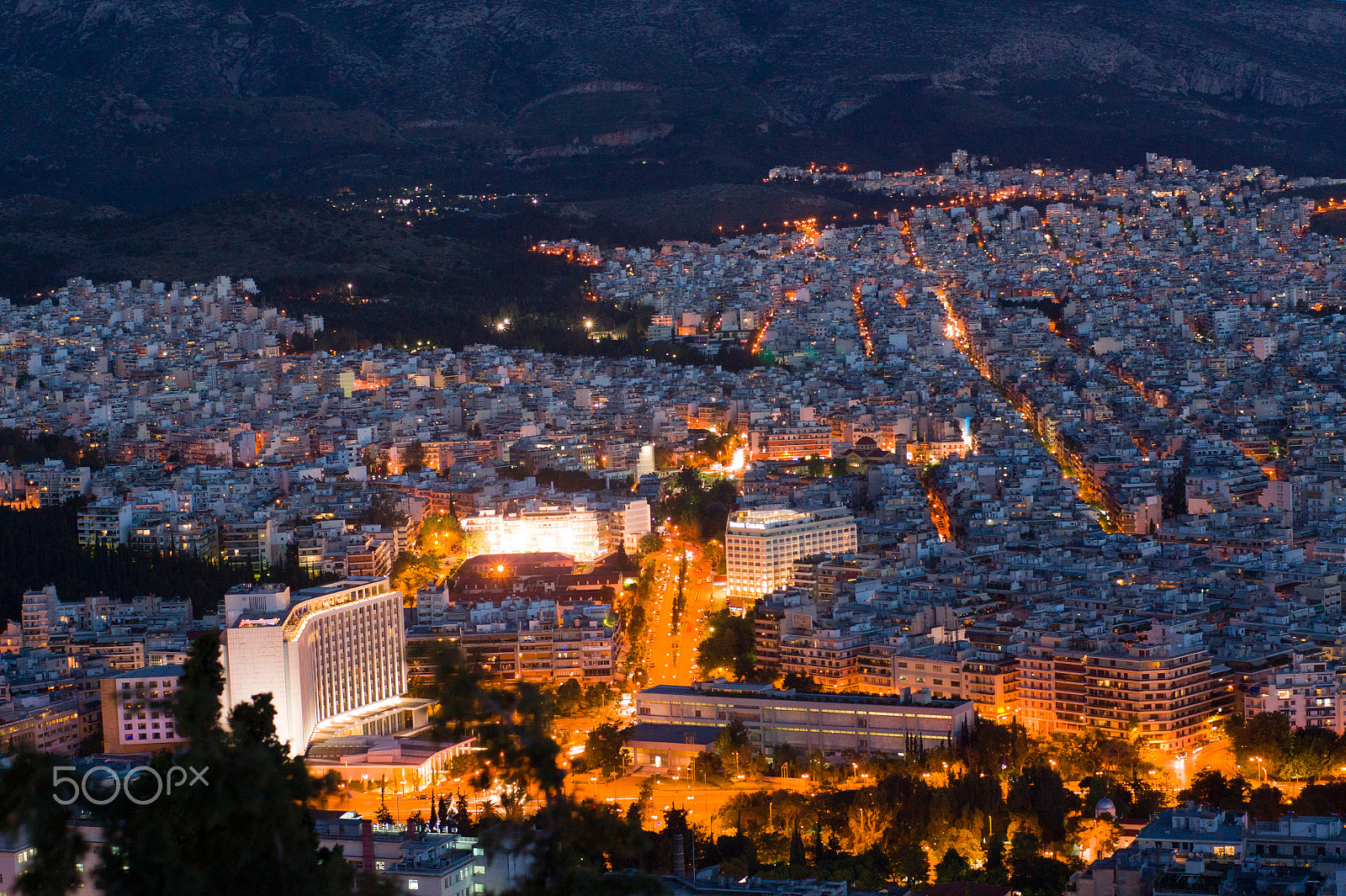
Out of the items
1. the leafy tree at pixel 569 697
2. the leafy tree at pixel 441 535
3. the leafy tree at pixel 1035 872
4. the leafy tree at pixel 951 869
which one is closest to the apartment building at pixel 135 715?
the leafy tree at pixel 569 697

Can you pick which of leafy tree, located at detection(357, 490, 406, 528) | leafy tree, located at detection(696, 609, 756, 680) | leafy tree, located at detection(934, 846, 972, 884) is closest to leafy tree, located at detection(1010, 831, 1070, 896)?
leafy tree, located at detection(934, 846, 972, 884)

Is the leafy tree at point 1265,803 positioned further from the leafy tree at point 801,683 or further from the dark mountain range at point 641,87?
the dark mountain range at point 641,87

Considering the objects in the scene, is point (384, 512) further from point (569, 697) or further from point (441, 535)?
point (569, 697)

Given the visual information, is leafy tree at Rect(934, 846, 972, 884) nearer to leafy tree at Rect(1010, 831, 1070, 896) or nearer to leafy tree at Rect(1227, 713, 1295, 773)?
leafy tree at Rect(1010, 831, 1070, 896)

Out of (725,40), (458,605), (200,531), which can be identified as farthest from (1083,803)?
(725,40)

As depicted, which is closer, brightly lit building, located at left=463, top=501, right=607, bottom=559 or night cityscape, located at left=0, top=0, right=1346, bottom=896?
night cityscape, located at left=0, top=0, right=1346, bottom=896
